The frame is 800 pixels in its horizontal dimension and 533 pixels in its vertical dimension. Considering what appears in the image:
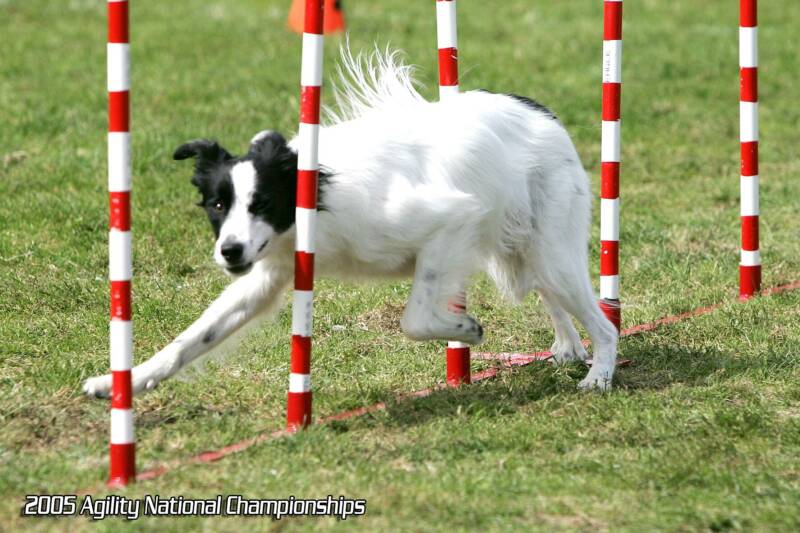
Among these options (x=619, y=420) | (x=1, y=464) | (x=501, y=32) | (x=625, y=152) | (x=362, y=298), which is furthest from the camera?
(x=501, y=32)

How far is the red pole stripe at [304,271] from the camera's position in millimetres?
4891

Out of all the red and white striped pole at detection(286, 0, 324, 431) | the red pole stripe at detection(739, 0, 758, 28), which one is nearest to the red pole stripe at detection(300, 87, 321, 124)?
the red and white striped pole at detection(286, 0, 324, 431)

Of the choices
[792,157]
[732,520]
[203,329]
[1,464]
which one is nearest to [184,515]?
[1,464]

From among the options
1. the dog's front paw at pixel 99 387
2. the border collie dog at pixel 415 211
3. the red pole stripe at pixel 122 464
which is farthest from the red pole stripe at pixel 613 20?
the red pole stripe at pixel 122 464

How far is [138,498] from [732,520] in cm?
200

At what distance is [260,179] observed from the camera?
4.93 m

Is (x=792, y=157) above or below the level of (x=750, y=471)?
above

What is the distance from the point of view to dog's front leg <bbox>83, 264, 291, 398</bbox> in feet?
17.2

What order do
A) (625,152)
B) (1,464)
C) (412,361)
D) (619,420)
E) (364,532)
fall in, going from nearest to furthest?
(364,532), (1,464), (619,420), (412,361), (625,152)

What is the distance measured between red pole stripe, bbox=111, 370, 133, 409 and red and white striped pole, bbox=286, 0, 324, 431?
29.6 inches

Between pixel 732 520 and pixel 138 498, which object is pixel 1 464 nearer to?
pixel 138 498

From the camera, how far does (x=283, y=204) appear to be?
5012 millimetres

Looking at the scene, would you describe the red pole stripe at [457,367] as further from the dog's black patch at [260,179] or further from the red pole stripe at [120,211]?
the red pole stripe at [120,211]

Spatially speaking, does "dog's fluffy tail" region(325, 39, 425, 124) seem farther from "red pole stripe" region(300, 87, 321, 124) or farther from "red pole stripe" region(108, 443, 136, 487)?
"red pole stripe" region(108, 443, 136, 487)
